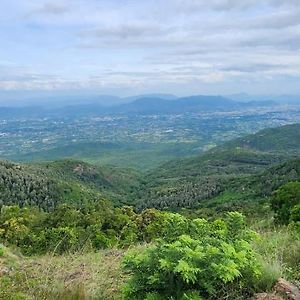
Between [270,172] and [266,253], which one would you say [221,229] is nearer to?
[266,253]

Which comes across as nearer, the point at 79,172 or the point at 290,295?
the point at 290,295

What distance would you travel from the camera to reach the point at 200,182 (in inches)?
5423

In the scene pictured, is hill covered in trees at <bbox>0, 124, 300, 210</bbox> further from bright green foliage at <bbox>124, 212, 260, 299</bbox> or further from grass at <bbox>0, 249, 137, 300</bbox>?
bright green foliage at <bbox>124, 212, 260, 299</bbox>

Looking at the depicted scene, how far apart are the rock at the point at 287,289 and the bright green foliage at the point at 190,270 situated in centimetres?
29

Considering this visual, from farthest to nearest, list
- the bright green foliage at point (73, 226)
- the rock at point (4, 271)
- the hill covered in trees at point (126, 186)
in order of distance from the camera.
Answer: the hill covered in trees at point (126, 186) < the bright green foliage at point (73, 226) < the rock at point (4, 271)

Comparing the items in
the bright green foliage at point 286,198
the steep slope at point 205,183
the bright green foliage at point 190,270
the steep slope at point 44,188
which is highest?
the bright green foliage at point 190,270

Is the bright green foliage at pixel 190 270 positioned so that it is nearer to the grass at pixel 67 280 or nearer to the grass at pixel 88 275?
the grass at pixel 88 275

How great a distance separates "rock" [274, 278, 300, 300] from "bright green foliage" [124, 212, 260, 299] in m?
0.29

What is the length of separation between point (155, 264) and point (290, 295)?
157 centimetres

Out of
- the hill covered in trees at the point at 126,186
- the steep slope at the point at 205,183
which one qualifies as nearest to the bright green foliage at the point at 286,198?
the hill covered in trees at the point at 126,186

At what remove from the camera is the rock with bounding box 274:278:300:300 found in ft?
14.6

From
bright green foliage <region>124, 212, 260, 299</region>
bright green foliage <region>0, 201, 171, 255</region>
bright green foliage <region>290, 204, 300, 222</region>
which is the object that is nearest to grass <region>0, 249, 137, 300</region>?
bright green foliage <region>124, 212, 260, 299</region>

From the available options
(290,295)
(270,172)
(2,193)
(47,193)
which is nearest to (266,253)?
(290,295)

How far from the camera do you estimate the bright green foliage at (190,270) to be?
419 cm
